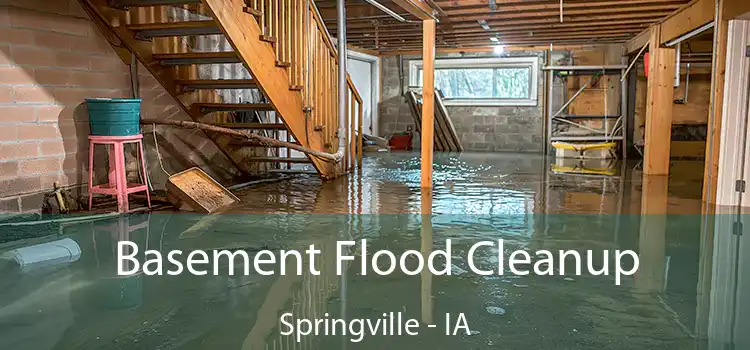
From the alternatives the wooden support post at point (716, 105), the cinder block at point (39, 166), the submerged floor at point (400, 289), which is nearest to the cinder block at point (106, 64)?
the cinder block at point (39, 166)

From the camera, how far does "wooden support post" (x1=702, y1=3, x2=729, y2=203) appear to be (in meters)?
5.13

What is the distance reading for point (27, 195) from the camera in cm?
456

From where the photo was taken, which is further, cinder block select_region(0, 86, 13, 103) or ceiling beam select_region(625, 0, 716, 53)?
ceiling beam select_region(625, 0, 716, 53)

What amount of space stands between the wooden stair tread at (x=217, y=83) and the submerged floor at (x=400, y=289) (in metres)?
1.30

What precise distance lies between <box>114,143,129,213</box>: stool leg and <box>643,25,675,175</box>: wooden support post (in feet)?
22.0

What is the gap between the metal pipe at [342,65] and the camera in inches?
247

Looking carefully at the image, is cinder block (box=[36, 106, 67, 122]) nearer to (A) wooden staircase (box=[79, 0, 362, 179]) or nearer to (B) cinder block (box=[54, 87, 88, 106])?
(B) cinder block (box=[54, 87, 88, 106])

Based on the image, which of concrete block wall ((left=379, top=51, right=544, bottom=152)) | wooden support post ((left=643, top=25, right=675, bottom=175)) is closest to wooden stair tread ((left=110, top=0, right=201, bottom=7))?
wooden support post ((left=643, top=25, right=675, bottom=175))

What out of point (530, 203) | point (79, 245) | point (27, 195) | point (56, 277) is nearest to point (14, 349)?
point (56, 277)

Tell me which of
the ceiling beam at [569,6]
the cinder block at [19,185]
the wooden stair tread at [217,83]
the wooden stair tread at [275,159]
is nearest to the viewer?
the cinder block at [19,185]

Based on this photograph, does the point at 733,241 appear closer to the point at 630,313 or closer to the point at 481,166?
the point at 630,313

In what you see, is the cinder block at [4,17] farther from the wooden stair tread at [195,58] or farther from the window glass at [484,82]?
the window glass at [484,82]

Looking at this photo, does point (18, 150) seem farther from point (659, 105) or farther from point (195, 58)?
point (659, 105)

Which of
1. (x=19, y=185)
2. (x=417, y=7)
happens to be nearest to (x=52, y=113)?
(x=19, y=185)
